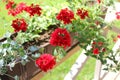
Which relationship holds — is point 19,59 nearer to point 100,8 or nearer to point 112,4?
point 100,8

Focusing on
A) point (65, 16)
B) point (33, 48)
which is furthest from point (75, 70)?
point (33, 48)

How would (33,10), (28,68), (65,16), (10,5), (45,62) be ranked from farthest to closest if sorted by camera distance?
(10,5)
(33,10)
(65,16)
(28,68)
(45,62)

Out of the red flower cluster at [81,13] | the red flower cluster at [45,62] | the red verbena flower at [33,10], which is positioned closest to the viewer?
the red flower cluster at [45,62]

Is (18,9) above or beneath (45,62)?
above

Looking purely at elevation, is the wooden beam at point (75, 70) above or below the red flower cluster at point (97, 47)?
Result: below

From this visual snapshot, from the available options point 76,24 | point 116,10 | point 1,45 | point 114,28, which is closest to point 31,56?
point 1,45

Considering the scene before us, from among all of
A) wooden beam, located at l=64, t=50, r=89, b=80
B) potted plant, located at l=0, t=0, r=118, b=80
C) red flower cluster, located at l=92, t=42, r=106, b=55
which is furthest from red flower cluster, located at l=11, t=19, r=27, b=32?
wooden beam, located at l=64, t=50, r=89, b=80

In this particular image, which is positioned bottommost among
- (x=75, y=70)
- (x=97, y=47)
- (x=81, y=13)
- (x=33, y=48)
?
(x=75, y=70)

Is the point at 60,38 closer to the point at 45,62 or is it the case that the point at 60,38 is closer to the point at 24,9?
the point at 45,62

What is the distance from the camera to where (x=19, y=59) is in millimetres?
1381

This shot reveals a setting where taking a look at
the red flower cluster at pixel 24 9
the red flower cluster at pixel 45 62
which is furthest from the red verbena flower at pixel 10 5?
the red flower cluster at pixel 45 62

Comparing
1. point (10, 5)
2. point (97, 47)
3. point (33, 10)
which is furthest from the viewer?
point (10, 5)

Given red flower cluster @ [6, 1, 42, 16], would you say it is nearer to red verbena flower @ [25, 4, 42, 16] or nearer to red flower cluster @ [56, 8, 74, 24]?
red verbena flower @ [25, 4, 42, 16]

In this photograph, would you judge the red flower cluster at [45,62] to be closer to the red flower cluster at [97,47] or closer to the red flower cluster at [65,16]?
the red flower cluster at [65,16]
